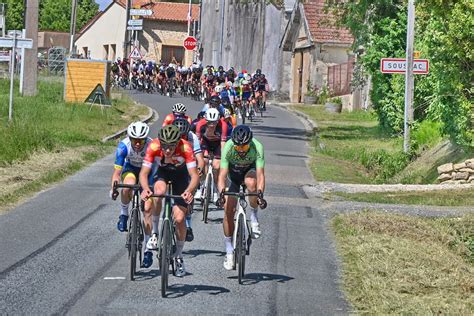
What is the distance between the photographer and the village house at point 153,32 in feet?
291

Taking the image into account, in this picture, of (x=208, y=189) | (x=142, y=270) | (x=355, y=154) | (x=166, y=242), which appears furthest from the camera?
(x=355, y=154)

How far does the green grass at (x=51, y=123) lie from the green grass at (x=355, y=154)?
6.34 metres

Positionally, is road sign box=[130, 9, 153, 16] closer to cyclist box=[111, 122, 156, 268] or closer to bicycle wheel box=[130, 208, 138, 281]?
cyclist box=[111, 122, 156, 268]

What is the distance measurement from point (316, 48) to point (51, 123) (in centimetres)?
2921

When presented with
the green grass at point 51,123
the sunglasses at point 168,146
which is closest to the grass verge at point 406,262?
the sunglasses at point 168,146

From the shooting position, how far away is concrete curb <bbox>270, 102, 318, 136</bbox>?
3980 cm

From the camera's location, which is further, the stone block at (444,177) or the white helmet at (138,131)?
the stone block at (444,177)

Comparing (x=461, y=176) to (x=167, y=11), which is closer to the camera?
(x=461, y=176)

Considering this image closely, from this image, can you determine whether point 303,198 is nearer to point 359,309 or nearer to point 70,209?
point 70,209

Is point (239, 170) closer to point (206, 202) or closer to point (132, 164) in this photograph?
point (132, 164)

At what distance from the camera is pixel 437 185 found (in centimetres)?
2331

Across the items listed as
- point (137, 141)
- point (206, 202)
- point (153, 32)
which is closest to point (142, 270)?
point (137, 141)

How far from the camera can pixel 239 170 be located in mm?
12578

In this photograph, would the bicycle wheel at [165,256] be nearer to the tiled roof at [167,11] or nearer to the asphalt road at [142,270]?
the asphalt road at [142,270]
